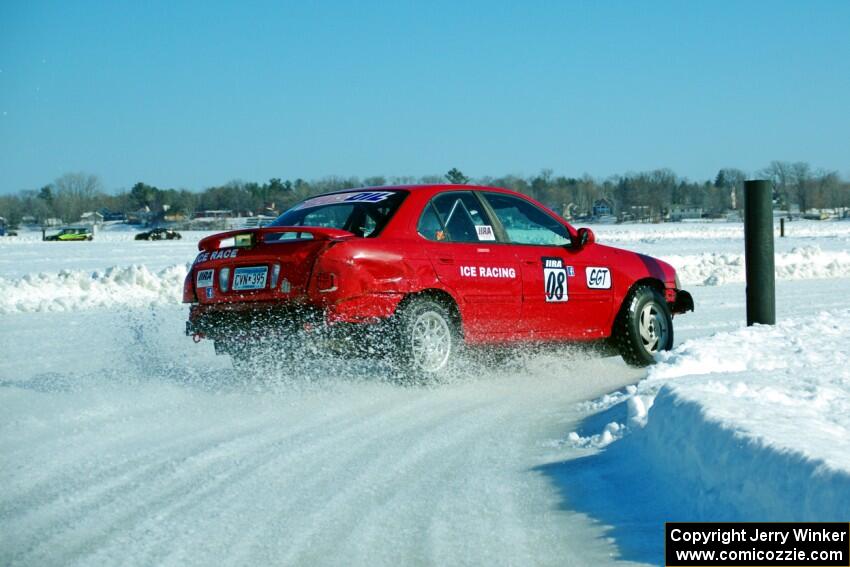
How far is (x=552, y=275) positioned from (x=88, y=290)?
9888 mm

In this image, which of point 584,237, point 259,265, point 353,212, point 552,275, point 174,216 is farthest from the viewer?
point 174,216

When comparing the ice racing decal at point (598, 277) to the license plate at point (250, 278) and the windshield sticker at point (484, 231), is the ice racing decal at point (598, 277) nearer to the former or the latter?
the windshield sticker at point (484, 231)

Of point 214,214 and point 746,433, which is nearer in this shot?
point 746,433

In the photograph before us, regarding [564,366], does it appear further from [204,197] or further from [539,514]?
[204,197]

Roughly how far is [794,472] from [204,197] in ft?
437

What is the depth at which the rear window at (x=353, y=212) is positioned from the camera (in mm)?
6660

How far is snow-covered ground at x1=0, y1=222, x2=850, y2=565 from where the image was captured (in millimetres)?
3354

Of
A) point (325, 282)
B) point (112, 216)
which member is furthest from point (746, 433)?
point (112, 216)

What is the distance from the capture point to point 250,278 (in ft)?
21.3

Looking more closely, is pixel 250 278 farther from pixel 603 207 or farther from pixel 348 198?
pixel 603 207

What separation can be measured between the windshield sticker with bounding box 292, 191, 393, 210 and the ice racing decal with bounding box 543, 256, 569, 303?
1354mm

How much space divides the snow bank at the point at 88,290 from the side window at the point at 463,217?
8.23 meters

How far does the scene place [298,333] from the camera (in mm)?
6191

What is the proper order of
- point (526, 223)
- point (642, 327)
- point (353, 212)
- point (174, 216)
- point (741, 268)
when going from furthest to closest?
point (174, 216), point (741, 268), point (642, 327), point (526, 223), point (353, 212)
